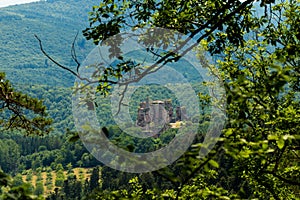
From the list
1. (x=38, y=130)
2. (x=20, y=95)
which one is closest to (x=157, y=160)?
(x=20, y=95)

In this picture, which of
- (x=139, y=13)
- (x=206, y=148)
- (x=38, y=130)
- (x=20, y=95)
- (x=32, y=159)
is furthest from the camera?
(x=32, y=159)

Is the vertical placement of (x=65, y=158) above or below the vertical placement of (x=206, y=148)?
below

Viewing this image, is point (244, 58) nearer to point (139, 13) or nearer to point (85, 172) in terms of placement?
point (139, 13)

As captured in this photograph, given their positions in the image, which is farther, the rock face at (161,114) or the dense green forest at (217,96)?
the rock face at (161,114)

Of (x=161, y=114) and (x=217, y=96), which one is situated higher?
(x=217, y=96)

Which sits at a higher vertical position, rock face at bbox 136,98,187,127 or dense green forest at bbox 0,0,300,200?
dense green forest at bbox 0,0,300,200

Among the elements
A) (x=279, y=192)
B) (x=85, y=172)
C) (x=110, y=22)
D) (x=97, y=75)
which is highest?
(x=110, y=22)

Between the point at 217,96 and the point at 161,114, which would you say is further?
the point at 161,114

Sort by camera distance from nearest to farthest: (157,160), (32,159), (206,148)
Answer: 1. (206,148)
2. (157,160)
3. (32,159)

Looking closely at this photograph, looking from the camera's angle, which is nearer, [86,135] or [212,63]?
[86,135]

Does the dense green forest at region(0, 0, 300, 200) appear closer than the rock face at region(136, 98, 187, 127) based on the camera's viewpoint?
Yes

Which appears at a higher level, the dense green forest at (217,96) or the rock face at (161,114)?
the dense green forest at (217,96)
